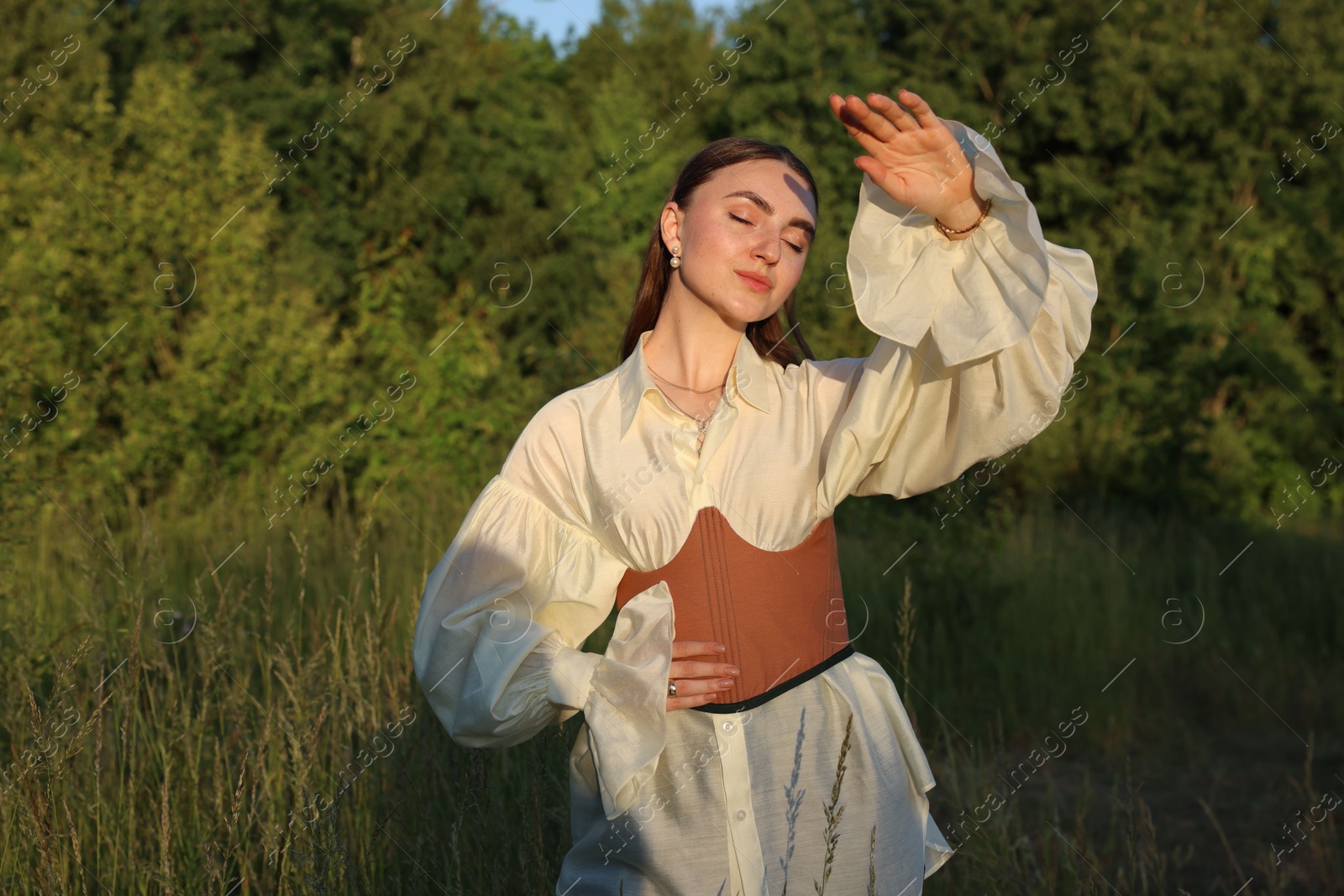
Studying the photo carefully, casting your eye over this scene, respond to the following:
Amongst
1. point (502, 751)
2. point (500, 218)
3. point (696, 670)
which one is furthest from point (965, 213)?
point (500, 218)

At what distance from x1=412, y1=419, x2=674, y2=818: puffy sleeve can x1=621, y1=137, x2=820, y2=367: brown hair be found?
44 centimetres

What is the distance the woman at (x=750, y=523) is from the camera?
1695mm

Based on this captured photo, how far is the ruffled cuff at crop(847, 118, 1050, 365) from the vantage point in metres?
1.63

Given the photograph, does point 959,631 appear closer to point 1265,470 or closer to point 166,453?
point 166,453

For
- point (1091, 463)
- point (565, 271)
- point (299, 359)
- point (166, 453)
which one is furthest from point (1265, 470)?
point (166, 453)

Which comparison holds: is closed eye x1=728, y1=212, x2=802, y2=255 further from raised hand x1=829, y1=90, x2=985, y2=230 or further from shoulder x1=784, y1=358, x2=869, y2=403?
raised hand x1=829, y1=90, x2=985, y2=230

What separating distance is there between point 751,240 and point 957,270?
1.43 feet

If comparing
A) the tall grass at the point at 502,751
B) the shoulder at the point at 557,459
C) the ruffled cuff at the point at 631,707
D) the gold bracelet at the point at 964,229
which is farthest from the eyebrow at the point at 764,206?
the tall grass at the point at 502,751

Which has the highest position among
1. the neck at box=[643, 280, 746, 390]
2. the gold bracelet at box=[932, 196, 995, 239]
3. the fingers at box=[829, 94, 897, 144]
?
the fingers at box=[829, 94, 897, 144]

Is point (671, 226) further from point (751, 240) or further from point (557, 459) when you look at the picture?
point (557, 459)

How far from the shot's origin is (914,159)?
165 cm

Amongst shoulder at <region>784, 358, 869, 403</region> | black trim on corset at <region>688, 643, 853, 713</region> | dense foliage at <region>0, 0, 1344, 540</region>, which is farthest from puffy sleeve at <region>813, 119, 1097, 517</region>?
dense foliage at <region>0, 0, 1344, 540</region>

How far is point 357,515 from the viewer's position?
7723mm

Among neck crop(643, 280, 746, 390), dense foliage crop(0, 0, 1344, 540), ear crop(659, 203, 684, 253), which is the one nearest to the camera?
neck crop(643, 280, 746, 390)
